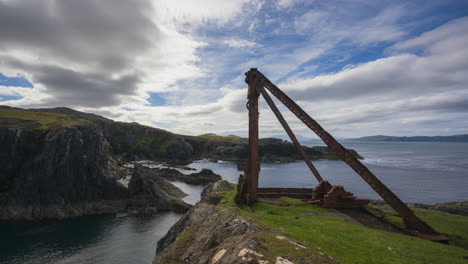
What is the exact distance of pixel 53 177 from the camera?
61.8 metres

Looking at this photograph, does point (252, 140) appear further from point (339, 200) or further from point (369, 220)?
point (369, 220)

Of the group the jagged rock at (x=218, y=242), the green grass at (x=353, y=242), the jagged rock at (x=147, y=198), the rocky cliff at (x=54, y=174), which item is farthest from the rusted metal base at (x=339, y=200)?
the rocky cliff at (x=54, y=174)

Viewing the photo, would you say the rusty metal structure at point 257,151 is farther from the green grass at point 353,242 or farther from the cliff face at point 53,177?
the cliff face at point 53,177

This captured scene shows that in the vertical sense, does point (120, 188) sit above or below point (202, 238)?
below

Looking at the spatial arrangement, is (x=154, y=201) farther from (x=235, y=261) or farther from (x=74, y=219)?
(x=235, y=261)

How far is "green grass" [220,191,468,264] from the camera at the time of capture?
32.8 feet

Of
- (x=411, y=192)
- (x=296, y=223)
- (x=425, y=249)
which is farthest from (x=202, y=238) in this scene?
(x=411, y=192)

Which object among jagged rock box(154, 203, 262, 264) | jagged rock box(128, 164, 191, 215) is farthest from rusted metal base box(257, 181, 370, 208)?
jagged rock box(128, 164, 191, 215)

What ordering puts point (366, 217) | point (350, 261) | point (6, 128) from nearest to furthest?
point (350, 261), point (366, 217), point (6, 128)

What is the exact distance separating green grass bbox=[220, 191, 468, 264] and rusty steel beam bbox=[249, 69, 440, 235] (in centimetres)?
250

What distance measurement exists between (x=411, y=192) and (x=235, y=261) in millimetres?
90342

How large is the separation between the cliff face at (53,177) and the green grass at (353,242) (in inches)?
2489

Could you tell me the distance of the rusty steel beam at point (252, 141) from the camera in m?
19.0

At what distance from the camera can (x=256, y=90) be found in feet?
65.0
